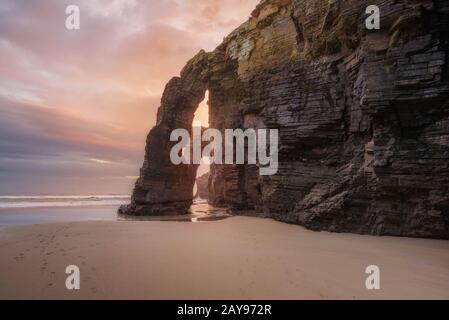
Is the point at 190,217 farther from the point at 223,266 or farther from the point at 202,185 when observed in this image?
the point at 202,185

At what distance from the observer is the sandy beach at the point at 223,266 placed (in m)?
5.04

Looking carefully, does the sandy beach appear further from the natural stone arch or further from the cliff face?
the natural stone arch

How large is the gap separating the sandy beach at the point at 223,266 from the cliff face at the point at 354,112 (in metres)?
1.54

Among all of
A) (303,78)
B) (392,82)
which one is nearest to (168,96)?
(303,78)

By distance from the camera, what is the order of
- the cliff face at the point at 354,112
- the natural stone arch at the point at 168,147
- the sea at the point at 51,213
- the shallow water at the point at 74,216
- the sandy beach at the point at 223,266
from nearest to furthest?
the sandy beach at the point at 223,266
the cliff face at the point at 354,112
the shallow water at the point at 74,216
the sea at the point at 51,213
the natural stone arch at the point at 168,147

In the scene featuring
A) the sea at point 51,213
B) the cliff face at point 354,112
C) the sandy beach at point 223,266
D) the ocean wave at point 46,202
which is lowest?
the ocean wave at point 46,202

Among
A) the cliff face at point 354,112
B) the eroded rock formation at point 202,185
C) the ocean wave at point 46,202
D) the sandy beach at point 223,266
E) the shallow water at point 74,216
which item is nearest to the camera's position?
the sandy beach at point 223,266

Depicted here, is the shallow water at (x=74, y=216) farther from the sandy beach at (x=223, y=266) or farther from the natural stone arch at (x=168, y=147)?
the sandy beach at (x=223, y=266)

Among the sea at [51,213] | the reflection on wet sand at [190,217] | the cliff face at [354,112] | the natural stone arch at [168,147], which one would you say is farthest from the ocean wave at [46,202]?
the cliff face at [354,112]

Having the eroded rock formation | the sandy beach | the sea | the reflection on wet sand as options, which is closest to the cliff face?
the sandy beach

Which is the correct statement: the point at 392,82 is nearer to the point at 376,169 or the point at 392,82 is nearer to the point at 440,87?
the point at 440,87

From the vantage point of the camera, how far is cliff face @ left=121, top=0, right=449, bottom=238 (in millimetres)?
9594

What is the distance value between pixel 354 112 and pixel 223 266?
31.7 ft

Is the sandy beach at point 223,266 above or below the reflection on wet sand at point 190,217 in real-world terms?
above
